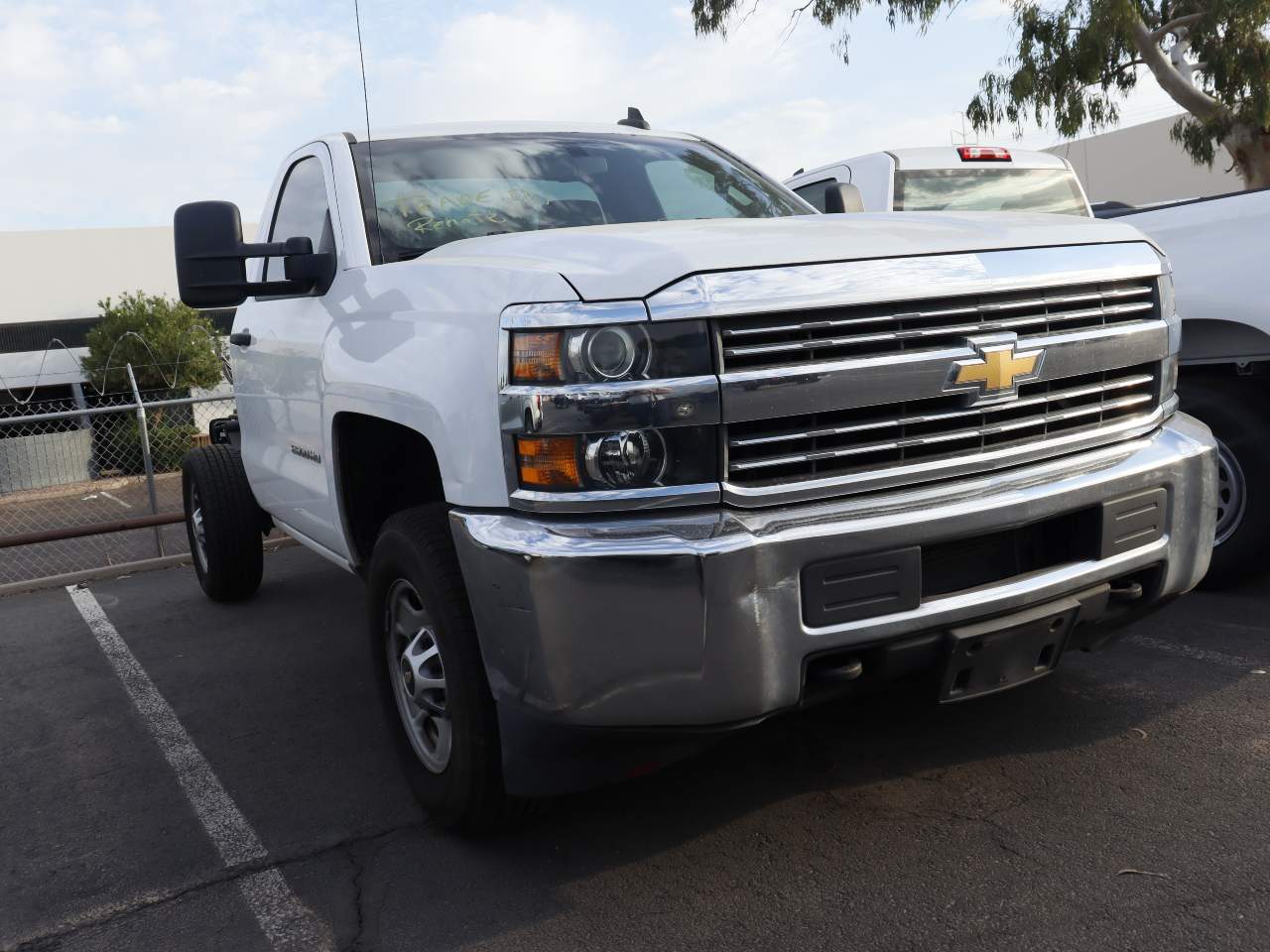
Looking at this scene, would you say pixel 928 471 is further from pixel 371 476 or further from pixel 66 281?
pixel 66 281

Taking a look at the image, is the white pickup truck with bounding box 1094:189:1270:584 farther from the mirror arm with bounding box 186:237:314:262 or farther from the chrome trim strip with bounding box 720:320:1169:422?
the mirror arm with bounding box 186:237:314:262

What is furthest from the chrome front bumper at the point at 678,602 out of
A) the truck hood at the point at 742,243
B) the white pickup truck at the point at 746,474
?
the truck hood at the point at 742,243

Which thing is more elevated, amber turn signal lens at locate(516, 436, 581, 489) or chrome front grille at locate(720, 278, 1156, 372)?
chrome front grille at locate(720, 278, 1156, 372)

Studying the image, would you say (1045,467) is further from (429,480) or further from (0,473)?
(0,473)

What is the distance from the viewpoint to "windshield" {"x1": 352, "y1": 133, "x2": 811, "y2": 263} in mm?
3898

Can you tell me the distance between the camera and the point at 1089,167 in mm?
36812

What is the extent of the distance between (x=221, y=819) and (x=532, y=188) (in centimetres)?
225

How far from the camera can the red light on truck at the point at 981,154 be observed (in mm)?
8117

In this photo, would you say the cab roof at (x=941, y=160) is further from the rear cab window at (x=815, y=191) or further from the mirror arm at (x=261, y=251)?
the mirror arm at (x=261, y=251)

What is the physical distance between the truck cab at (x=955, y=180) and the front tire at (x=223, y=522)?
4.15m

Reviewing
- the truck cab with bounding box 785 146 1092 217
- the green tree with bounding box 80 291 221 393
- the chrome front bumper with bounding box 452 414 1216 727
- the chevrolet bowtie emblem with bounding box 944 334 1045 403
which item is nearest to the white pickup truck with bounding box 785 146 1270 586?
the chevrolet bowtie emblem with bounding box 944 334 1045 403

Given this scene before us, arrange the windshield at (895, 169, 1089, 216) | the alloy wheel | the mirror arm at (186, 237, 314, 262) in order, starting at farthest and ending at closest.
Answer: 1. the windshield at (895, 169, 1089, 216)
2. the mirror arm at (186, 237, 314, 262)
3. the alloy wheel

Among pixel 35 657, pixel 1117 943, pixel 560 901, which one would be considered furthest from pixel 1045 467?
pixel 35 657

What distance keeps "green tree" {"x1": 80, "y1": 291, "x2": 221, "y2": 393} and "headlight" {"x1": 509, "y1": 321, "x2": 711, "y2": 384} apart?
30.4 m
